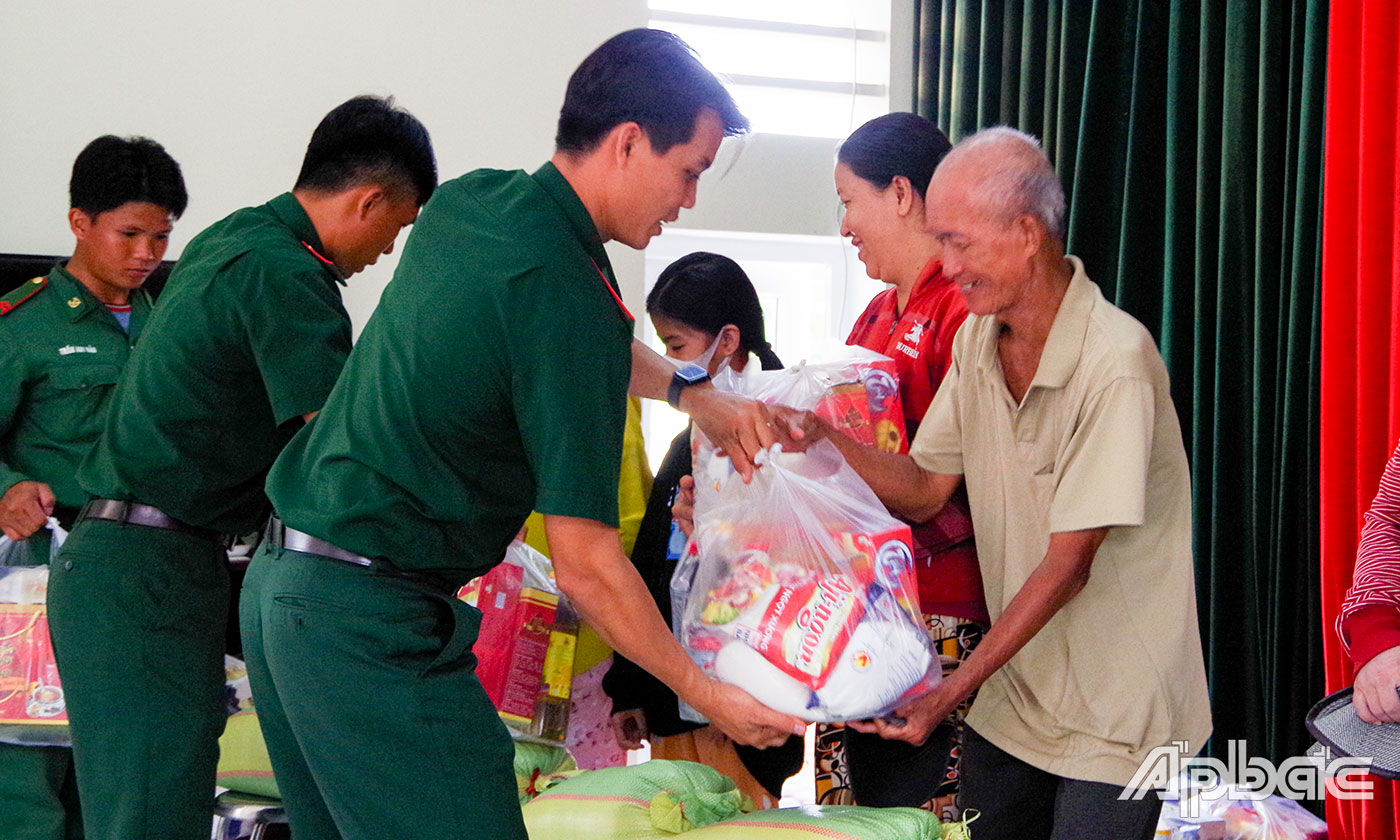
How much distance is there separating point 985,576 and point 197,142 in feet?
9.22

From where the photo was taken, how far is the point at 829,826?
4.84 ft

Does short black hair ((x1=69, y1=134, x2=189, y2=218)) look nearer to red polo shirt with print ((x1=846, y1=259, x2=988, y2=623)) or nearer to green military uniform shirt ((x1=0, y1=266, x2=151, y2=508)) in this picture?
green military uniform shirt ((x1=0, y1=266, x2=151, y2=508))

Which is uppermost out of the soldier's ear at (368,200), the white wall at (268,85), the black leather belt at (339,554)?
the white wall at (268,85)

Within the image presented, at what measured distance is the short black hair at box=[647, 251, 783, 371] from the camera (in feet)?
7.77

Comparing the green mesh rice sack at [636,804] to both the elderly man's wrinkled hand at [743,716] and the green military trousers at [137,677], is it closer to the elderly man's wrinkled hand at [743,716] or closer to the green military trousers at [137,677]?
the elderly man's wrinkled hand at [743,716]

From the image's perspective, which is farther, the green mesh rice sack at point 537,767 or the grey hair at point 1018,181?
the green mesh rice sack at point 537,767

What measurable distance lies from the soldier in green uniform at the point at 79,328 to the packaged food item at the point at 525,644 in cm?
96

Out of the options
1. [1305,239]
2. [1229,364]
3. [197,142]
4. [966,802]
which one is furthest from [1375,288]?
[197,142]

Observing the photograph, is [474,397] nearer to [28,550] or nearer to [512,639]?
[512,639]

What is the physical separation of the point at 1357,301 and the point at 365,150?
5.97ft

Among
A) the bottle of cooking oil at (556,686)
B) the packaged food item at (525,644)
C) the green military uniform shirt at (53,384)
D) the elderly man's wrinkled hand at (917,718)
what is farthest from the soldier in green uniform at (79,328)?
the elderly man's wrinkled hand at (917,718)

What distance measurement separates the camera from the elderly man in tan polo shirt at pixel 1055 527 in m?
1.54

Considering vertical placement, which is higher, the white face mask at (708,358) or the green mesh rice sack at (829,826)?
the white face mask at (708,358)

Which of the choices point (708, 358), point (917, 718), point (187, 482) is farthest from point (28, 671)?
point (917, 718)
